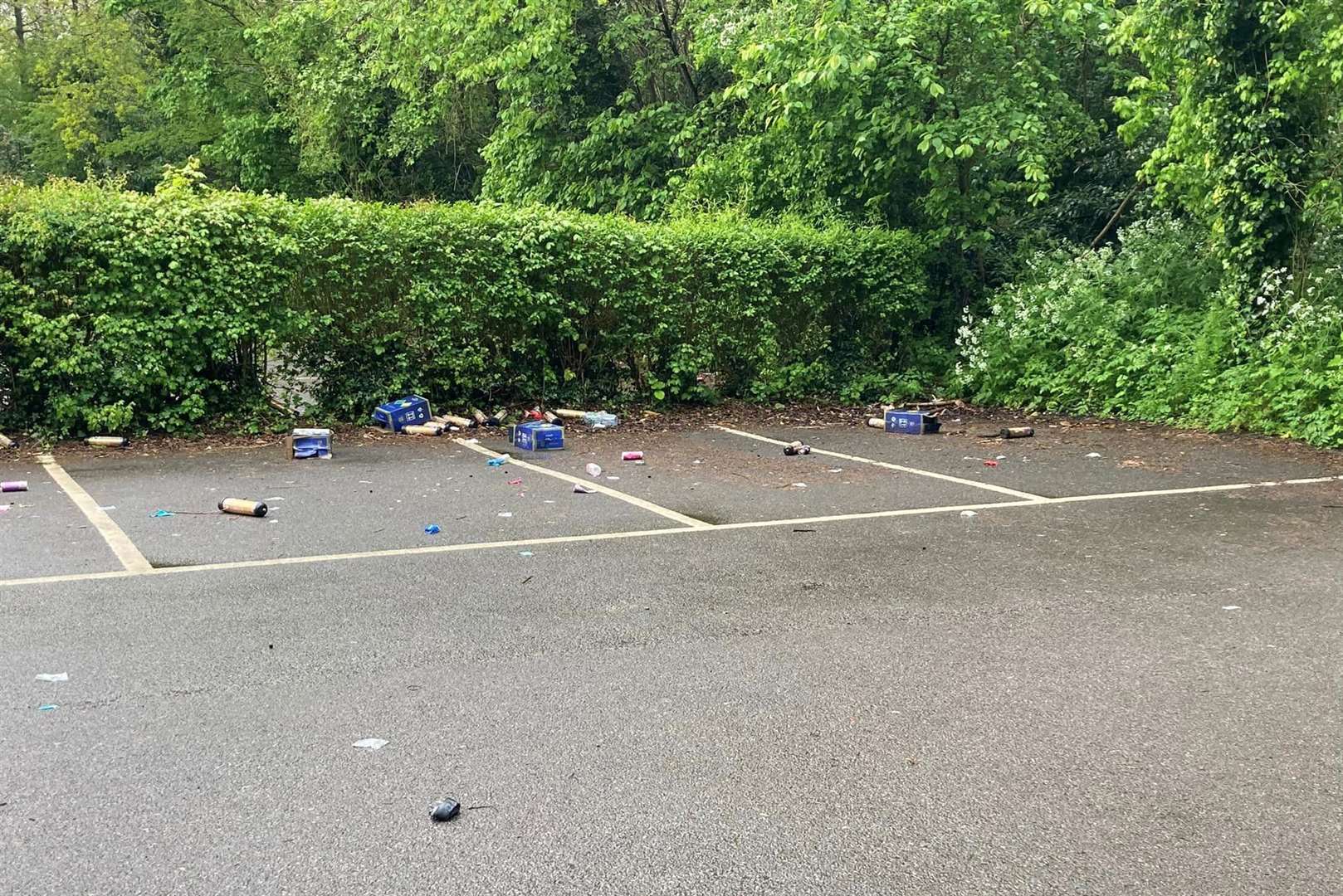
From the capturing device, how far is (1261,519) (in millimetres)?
7438

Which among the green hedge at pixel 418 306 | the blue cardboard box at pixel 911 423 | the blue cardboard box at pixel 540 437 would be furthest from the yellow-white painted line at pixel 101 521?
the blue cardboard box at pixel 911 423

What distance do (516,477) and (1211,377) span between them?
7.77 m

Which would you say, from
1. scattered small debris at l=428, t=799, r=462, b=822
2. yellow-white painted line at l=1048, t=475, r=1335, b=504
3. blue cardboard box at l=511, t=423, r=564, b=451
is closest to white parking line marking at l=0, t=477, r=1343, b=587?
yellow-white painted line at l=1048, t=475, r=1335, b=504

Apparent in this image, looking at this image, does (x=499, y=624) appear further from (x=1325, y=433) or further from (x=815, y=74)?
(x=815, y=74)

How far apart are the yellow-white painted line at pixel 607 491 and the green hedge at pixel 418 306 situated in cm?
188

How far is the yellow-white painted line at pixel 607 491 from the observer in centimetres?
755

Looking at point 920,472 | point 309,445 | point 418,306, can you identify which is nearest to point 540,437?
point 309,445

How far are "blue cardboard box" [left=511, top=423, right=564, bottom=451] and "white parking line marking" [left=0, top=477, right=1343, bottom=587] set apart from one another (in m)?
3.88

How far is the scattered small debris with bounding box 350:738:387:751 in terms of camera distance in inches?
146

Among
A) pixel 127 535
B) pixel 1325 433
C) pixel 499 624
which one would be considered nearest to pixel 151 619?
pixel 499 624

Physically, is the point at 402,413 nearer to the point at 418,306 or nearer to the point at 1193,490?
the point at 418,306

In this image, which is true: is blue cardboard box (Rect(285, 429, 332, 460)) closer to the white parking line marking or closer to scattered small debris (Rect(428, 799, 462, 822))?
the white parking line marking

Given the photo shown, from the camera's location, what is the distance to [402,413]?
1199 cm

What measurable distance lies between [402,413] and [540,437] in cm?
189
